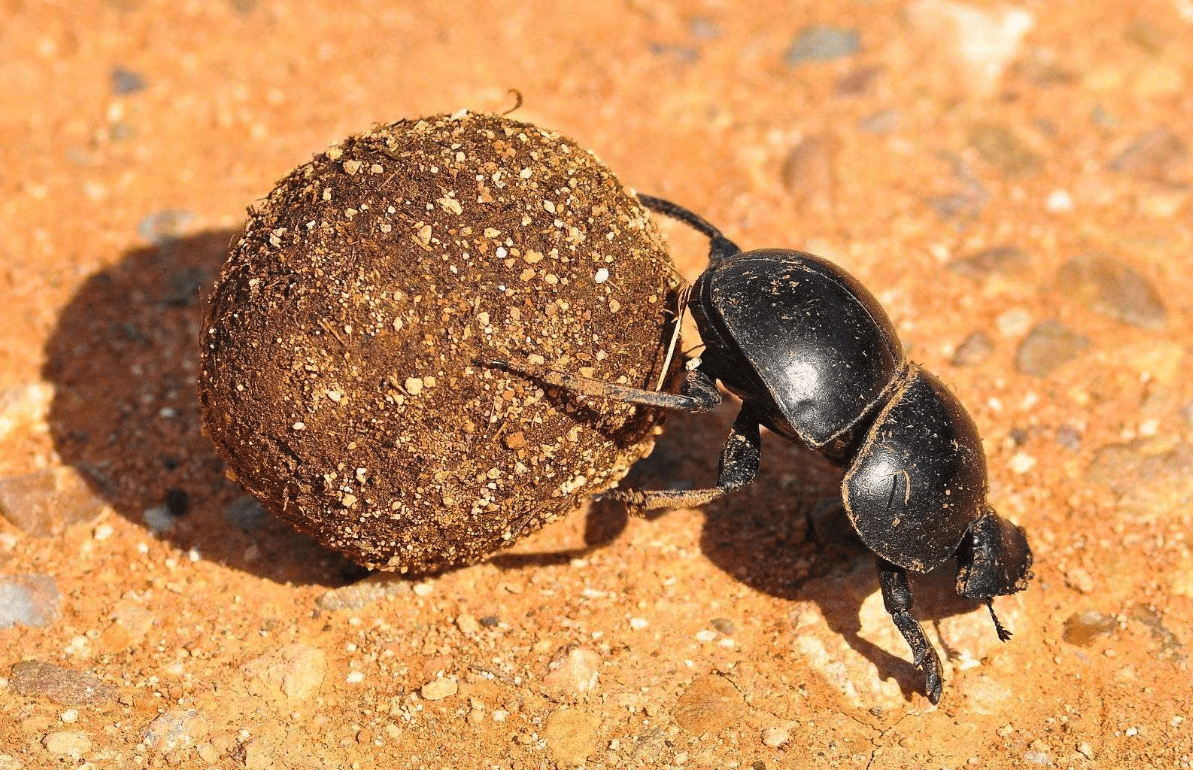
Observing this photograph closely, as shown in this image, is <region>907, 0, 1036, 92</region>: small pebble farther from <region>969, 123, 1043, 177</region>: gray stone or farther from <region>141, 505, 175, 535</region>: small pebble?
<region>141, 505, 175, 535</region>: small pebble

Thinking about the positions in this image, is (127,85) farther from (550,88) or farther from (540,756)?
(540,756)

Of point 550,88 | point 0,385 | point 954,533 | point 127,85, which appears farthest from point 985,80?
point 0,385

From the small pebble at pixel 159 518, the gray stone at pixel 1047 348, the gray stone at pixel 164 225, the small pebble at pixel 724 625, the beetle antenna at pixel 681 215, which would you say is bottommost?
the gray stone at pixel 1047 348

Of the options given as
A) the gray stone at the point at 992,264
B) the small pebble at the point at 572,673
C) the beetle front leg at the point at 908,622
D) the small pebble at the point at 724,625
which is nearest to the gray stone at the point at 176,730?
the small pebble at the point at 572,673

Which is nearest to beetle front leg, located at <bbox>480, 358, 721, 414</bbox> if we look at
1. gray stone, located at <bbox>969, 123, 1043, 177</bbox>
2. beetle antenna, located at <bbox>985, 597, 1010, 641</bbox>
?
beetle antenna, located at <bbox>985, 597, 1010, 641</bbox>

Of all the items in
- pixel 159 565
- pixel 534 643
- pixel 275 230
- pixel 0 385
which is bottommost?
pixel 534 643

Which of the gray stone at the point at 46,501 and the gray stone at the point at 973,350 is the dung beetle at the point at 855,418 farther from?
the gray stone at the point at 46,501

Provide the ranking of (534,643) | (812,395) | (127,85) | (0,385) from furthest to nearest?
(127,85)
(0,385)
(534,643)
(812,395)
